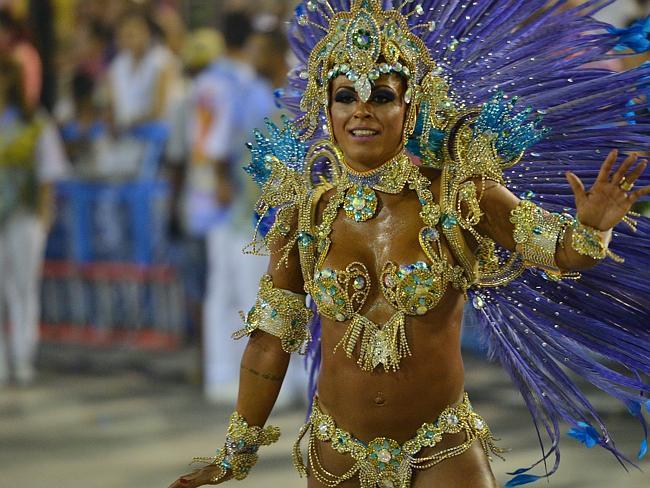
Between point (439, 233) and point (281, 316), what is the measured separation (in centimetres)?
45

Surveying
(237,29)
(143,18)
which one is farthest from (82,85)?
(237,29)

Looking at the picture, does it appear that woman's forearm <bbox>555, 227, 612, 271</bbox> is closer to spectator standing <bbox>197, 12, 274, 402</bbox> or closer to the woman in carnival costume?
the woman in carnival costume

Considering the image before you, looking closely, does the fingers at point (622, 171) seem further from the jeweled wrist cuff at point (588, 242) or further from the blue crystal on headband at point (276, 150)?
the blue crystal on headband at point (276, 150)

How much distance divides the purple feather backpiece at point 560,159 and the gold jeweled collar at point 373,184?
0.27 meters

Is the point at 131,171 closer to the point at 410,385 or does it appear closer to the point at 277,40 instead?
the point at 277,40

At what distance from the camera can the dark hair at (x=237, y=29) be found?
253 inches

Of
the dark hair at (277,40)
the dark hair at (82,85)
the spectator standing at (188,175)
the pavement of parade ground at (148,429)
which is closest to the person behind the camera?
the pavement of parade ground at (148,429)

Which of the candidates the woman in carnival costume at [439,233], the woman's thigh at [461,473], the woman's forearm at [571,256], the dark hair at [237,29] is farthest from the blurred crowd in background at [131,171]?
the woman's forearm at [571,256]

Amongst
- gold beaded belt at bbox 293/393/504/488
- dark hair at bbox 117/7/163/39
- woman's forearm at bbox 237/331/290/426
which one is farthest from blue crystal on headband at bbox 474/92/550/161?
dark hair at bbox 117/7/163/39

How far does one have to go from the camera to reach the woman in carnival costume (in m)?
2.42

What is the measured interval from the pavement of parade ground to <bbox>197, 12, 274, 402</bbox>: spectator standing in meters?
0.38

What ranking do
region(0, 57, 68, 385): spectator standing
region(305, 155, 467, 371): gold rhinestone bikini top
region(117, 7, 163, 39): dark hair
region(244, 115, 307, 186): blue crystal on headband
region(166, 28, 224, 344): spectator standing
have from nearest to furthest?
region(305, 155, 467, 371): gold rhinestone bikini top < region(244, 115, 307, 186): blue crystal on headband < region(166, 28, 224, 344): spectator standing < region(0, 57, 68, 385): spectator standing < region(117, 7, 163, 39): dark hair

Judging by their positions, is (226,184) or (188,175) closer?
(226,184)

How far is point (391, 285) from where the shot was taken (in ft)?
7.99
